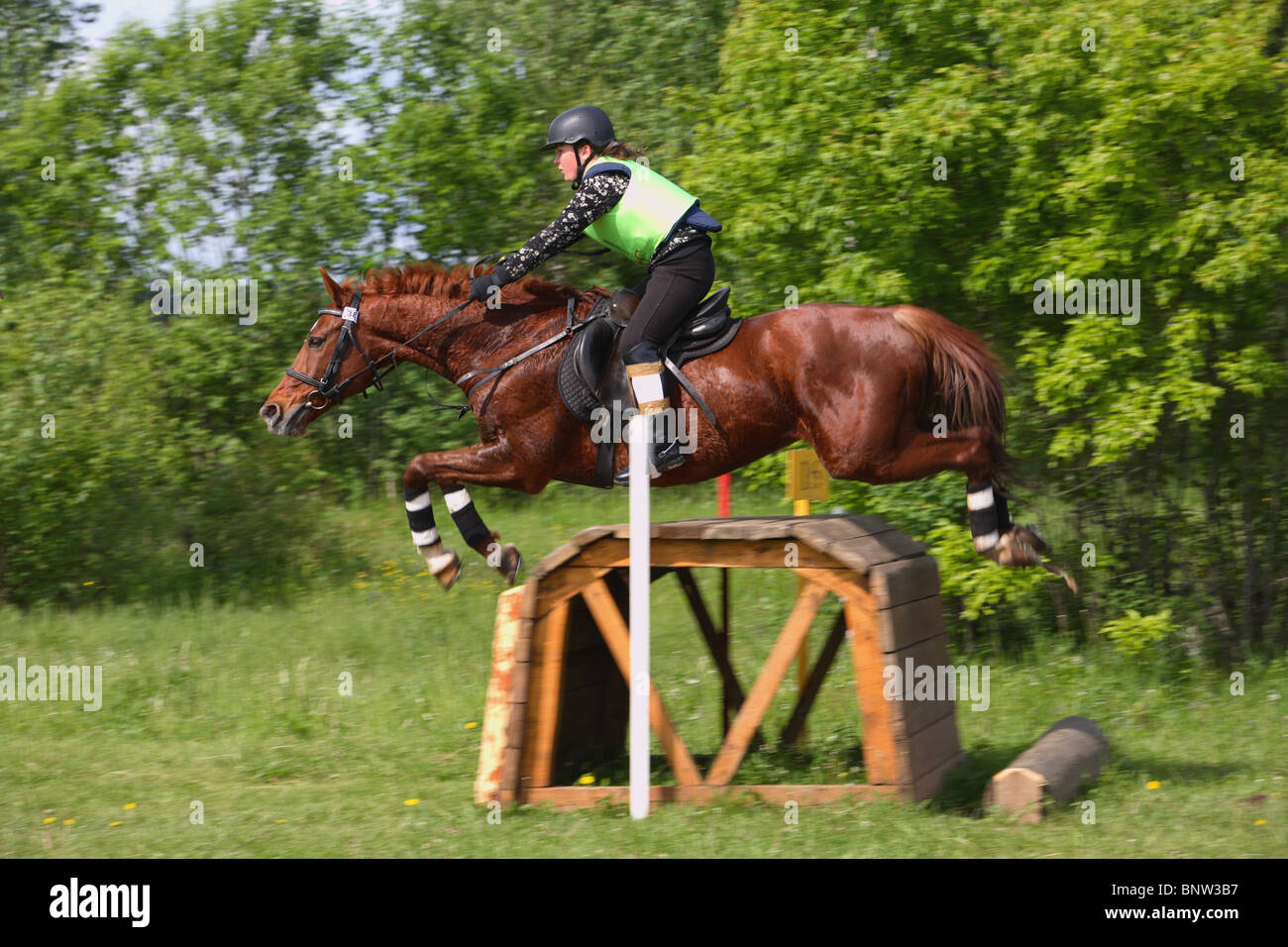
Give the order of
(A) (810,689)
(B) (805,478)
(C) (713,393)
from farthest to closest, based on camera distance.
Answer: (B) (805,478) → (A) (810,689) → (C) (713,393)

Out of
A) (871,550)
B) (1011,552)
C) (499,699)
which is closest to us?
(1011,552)

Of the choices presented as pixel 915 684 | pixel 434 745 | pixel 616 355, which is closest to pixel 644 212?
pixel 616 355

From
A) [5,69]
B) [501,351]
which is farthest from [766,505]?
[5,69]

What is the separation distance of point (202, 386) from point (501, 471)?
865 cm

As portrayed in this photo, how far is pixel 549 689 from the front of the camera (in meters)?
6.44

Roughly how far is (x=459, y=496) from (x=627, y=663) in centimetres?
115

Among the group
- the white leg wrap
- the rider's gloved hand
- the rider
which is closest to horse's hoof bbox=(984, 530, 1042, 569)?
the rider

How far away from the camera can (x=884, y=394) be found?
6.09 metres

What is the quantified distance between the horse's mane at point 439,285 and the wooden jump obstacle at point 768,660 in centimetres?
132

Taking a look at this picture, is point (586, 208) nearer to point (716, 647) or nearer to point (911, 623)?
point (911, 623)

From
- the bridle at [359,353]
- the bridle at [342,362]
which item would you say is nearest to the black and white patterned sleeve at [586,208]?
the bridle at [359,353]

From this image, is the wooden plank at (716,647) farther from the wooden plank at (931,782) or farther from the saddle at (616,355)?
the saddle at (616,355)

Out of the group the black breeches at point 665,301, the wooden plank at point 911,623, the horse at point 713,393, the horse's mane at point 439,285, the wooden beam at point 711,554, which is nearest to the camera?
the wooden plank at point 911,623

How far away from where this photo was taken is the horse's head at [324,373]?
6668mm
